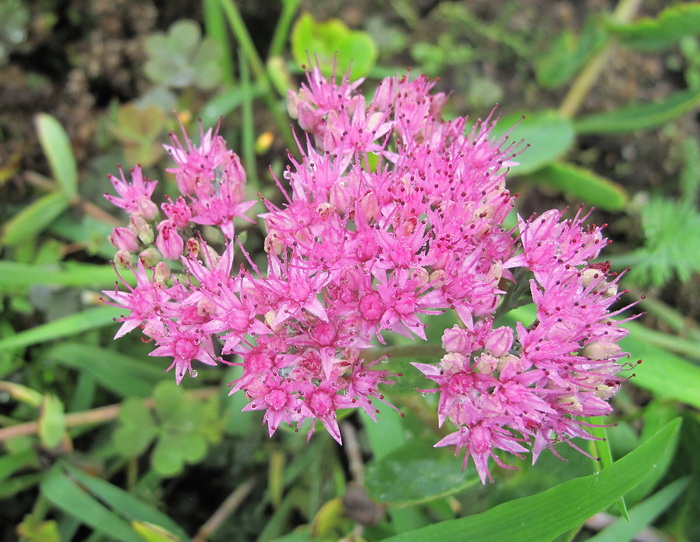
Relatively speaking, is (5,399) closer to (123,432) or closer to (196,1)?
(123,432)

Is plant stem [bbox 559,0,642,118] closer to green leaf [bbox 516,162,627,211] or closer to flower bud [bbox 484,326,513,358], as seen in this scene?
green leaf [bbox 516,162,627,211]

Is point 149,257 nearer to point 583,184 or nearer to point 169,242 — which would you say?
point 169,242

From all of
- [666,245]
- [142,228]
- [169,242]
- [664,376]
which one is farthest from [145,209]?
[666,245]

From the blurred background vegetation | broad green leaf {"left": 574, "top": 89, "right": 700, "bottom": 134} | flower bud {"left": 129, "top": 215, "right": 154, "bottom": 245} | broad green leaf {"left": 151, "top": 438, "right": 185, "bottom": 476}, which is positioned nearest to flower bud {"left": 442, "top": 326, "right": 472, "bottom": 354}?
the blurred background vegetation

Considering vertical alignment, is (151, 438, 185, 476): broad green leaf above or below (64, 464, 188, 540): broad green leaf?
above

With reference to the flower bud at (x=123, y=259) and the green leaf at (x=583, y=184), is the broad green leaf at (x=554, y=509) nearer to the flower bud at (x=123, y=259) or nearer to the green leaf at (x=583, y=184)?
the flower bud at (x=123, y=259)

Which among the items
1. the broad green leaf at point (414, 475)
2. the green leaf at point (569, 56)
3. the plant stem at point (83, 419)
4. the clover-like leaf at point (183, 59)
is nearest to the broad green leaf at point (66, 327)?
the plant stem at point (83, 419)
